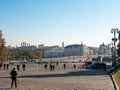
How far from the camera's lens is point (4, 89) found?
993 inches

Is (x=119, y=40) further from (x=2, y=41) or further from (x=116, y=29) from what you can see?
(x=2, y=41)

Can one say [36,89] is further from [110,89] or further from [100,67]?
[100,67]

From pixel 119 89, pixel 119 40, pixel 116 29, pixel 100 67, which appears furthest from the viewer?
pixel 100 67

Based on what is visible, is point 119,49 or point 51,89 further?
point 119,49

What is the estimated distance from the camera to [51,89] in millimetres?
25516

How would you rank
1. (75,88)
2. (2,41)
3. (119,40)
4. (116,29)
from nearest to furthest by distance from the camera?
(75,88) < (116,29) < (119,40) < (2,41)

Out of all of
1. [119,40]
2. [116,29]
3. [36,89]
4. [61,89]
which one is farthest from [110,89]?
[119,40]

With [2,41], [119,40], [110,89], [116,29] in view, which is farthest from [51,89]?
[2,41]

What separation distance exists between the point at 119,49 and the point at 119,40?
7.89 feet

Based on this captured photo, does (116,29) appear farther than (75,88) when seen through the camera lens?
Yes

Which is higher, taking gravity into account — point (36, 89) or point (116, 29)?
point (116, 29)

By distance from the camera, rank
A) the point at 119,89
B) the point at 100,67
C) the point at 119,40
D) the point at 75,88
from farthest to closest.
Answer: the point at 100,67 → the point at 119,40 → the point at 75,88 → the point at 119,89

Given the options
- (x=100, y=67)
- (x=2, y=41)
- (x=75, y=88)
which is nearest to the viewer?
(x=75, y=88)

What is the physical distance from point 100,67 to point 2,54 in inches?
1627
